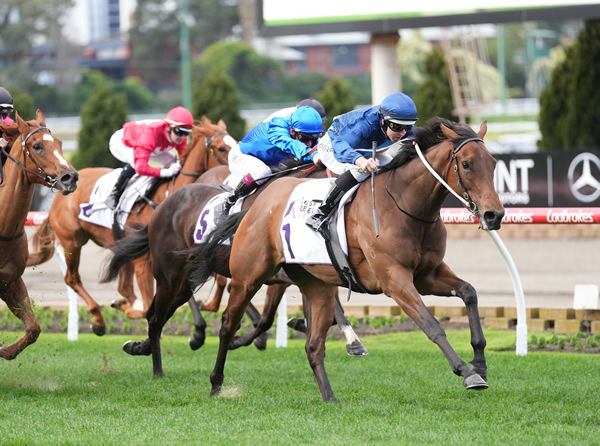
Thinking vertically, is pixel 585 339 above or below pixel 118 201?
below

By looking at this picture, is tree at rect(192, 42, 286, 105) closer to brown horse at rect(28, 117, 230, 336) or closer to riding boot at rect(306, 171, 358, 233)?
brown horse at rect(28, 117, 230, 336)

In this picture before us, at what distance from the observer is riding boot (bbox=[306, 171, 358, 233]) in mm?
5582

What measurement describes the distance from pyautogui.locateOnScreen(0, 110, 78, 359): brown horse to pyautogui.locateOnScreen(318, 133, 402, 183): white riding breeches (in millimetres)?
1501

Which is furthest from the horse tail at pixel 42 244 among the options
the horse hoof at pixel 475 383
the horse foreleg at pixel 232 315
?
the horse hoof at pixel 475 383

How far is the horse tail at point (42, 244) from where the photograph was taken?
836 centimetres

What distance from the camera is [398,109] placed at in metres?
5.45

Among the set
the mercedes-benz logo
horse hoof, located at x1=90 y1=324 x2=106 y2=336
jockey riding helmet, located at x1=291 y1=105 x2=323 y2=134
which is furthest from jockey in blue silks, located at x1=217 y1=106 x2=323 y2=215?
the mercedes-benz logo

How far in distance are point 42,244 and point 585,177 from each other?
25.9 ft

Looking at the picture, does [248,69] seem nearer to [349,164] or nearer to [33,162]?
[33,162]

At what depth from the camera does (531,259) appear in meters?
12.9

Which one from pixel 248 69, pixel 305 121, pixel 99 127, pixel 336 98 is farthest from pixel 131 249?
pixel 248 69

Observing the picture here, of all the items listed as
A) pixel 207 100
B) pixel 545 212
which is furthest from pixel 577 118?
pixel 545 212

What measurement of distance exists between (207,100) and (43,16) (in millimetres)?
39299

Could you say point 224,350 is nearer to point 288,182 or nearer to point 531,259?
point 288,182
